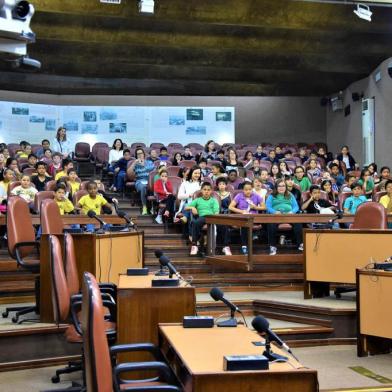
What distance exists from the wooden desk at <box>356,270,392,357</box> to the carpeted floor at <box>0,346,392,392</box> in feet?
0.33

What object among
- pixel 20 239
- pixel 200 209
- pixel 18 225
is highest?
pixel 200 209

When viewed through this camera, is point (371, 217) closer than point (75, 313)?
No

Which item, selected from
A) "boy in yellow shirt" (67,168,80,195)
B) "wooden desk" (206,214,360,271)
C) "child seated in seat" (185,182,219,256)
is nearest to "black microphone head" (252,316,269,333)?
"wooden desk" (206,214,360,271)

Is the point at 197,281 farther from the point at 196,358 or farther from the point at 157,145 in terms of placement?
the point at 157,145

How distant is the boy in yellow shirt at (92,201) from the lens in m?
6.75

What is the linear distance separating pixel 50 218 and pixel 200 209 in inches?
85.1

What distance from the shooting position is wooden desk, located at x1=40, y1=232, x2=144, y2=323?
4496 millimetres

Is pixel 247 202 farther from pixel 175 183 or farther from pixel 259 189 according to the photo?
pixel 175 183

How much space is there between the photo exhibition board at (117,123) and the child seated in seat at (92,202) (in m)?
5.96

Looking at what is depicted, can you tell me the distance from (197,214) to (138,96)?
7837mm

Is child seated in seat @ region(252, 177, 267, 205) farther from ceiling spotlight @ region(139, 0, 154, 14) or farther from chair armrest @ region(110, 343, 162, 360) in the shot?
chair armrest @ region(110, 343, 162, 360)

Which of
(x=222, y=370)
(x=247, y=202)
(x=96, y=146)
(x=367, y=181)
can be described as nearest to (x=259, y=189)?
(x=247, y=202)

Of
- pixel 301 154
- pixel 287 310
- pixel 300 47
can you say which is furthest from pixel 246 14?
pixel 287 310

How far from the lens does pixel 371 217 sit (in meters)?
5.50
